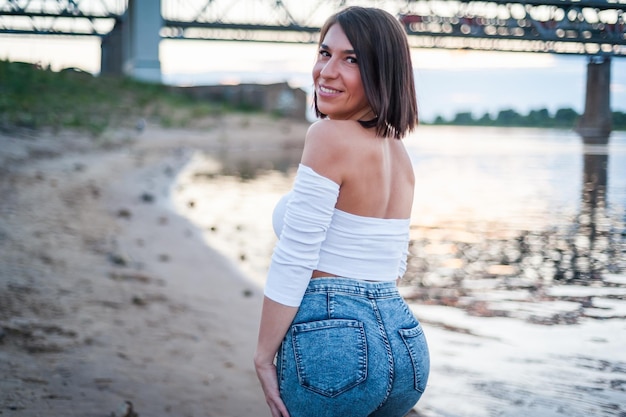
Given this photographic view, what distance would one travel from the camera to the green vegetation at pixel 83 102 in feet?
48.3

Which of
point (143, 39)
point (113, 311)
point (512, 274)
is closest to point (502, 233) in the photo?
point (512, 274)

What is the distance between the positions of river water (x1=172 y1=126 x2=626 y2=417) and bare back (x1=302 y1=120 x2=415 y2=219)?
1587mm

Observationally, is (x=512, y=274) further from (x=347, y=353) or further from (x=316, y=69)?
(x=347, y=353)

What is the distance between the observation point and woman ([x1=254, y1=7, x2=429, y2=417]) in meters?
1.42

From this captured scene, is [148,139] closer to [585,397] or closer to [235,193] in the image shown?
[235,193]

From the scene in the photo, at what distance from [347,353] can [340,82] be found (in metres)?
0.54

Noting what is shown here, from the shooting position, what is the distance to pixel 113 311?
368 centimetres

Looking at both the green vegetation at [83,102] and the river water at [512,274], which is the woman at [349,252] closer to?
the river water at [512,274]

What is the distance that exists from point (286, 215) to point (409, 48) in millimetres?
420

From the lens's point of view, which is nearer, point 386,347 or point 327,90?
point 386,347

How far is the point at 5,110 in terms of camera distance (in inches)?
534

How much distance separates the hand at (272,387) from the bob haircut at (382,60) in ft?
1.67

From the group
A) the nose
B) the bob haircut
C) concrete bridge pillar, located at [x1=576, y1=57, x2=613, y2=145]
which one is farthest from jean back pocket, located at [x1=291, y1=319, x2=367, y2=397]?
concrete bridge pillar, located at [x1=576, y1=57, x2=613, y2=145]

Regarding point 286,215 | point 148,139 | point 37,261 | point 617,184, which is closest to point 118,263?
point 37,261
